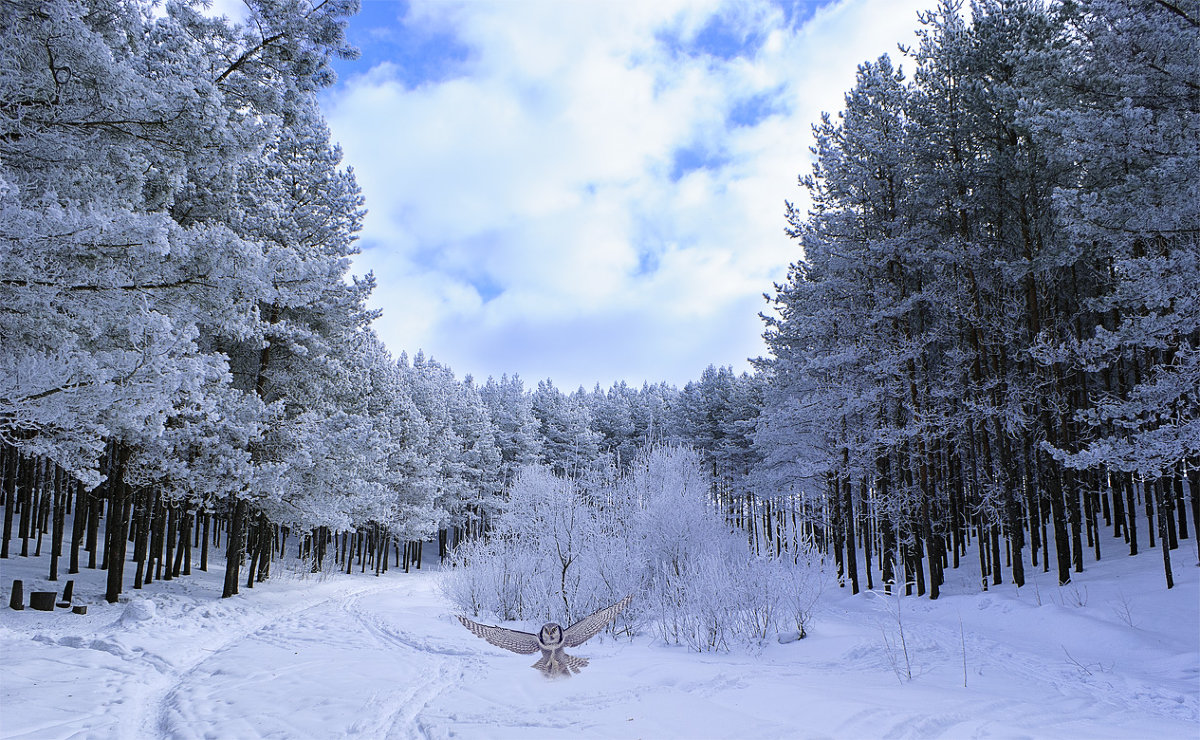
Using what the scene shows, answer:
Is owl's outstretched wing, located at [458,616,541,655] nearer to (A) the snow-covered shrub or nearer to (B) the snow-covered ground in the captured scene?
(B) the snow-covered ground

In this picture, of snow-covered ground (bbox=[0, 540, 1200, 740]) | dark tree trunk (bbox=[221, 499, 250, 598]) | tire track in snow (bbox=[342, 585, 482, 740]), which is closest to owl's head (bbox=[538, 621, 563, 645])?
snow-covered ground (bbox=[0, 540, 1200, 740])

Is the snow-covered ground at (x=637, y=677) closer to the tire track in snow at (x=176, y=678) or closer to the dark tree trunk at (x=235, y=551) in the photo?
the tire track in snow at (x=176, y=678)

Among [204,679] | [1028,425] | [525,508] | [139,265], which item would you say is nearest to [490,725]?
[204,679]

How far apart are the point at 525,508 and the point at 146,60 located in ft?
45.8

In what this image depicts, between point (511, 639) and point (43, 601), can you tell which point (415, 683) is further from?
point (43, 601)

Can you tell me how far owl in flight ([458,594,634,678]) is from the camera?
7844mm

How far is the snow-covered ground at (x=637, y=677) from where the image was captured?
6.13 meters

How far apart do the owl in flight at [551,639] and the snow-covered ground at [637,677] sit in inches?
10.2

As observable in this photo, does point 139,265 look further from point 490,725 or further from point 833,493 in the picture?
point 833,493

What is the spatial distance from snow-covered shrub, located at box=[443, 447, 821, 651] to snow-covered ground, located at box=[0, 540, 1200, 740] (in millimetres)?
772

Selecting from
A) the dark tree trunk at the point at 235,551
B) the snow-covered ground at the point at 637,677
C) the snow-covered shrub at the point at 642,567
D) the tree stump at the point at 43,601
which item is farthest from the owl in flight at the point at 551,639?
the dark tree trunk at the point at 235,551

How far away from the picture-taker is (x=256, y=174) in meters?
16.2

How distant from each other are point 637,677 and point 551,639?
151 centimetres

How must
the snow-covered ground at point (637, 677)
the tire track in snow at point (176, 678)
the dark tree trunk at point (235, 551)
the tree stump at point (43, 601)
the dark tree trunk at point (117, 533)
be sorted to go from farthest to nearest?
1. the dark tree trunk at point (235, 551)
2. the dark tree trunk at point (117, 533)
3. the tree stump at point (43, 601)
4. the tire track in snow at point (176, 678)
5. the snow-covered ground at point (637, 677)
